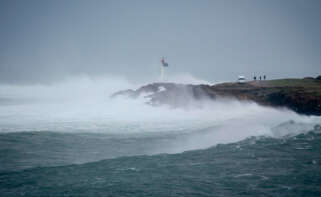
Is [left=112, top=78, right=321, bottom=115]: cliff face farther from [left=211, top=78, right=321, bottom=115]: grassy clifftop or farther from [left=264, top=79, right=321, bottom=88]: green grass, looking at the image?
[left=264, top=79, right=321, bottom=88]: green grass

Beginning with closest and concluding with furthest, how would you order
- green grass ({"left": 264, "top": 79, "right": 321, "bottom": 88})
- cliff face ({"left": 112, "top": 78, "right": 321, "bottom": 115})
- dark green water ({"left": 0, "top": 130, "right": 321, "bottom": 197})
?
dark green water ({"left": 0, "top": 130, "right": 321, "bottom": 197})
cliff face ({"left": 112, "top": 78, "right": 321, "bottom": 115})
green grass ({"left": 264, "top": 79, "right": 321, "bottom": 88})

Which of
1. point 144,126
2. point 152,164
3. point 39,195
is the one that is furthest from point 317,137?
point 39,195

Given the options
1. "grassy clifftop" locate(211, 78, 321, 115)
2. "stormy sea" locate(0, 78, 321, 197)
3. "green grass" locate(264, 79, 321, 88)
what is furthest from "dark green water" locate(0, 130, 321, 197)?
"green grass" locate(264, 79, 321, 88)

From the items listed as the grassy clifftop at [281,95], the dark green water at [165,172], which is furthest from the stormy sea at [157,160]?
the grassy clifftop at [281,95]

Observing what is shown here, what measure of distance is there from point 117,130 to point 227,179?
41.8 ft

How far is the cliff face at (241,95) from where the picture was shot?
37.5m

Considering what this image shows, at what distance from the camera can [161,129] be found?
23.6 metres

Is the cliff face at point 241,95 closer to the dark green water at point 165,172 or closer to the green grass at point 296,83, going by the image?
the green grass at point 296,83

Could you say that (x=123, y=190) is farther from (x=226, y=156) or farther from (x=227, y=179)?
(x=226, y=156)

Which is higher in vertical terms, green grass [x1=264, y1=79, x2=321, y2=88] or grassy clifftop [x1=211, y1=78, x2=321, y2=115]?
green grass [x1=264, y1=79, x2=321, y2=88]

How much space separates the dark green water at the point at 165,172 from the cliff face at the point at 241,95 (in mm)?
21709

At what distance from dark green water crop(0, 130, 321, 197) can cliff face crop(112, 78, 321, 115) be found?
2171cm

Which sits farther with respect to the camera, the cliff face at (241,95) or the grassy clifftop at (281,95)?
the cliff face at (241,95)

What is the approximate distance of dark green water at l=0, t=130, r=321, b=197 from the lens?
9977 millimetres
